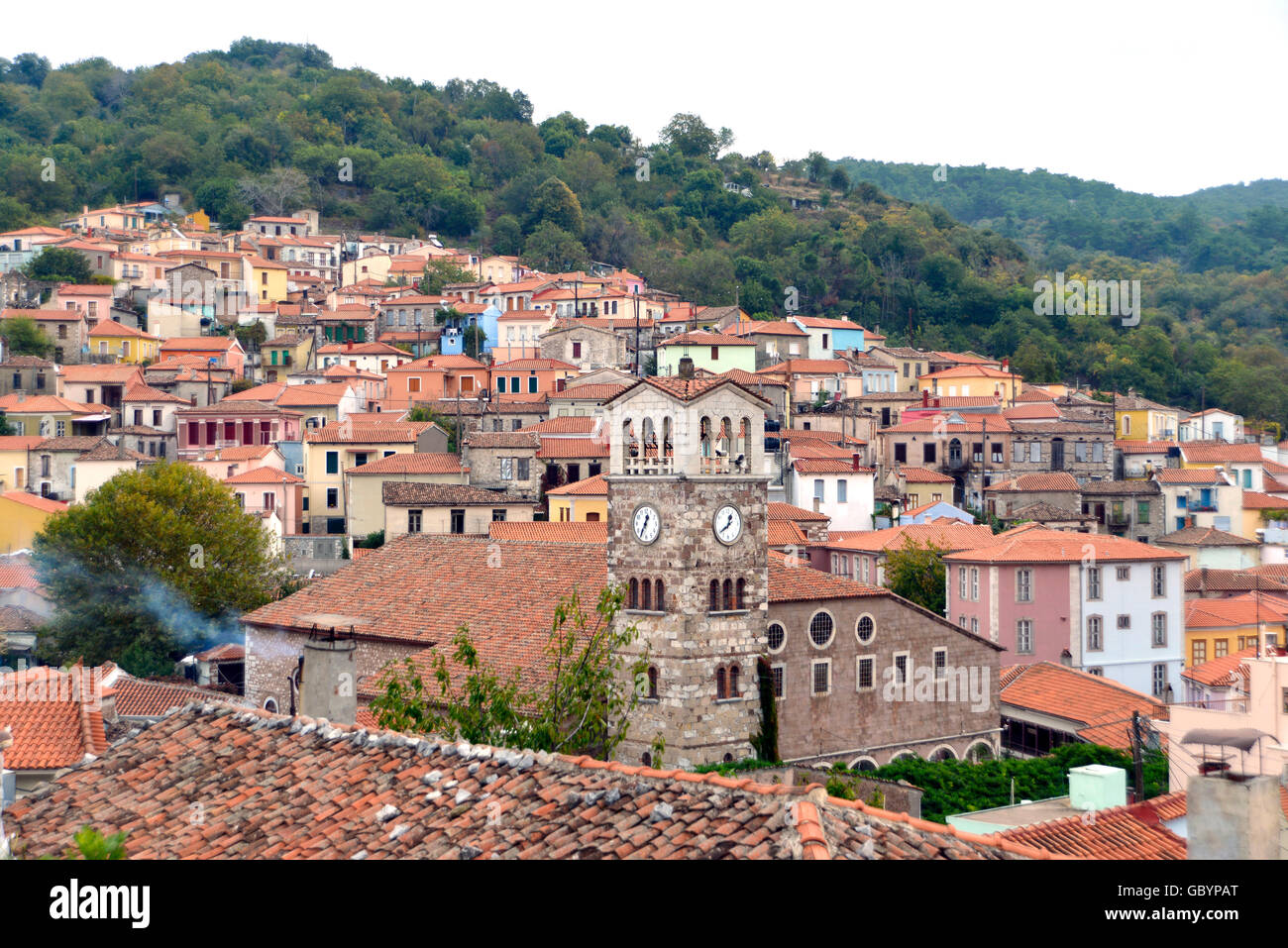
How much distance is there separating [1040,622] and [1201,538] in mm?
16500

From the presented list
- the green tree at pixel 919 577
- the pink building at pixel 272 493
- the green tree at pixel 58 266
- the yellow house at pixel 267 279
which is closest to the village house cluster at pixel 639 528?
the pink building at pixel 272 493

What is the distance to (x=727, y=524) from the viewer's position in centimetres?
2848

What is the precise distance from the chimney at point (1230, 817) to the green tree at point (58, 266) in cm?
8421

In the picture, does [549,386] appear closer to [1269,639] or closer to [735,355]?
[735,355]

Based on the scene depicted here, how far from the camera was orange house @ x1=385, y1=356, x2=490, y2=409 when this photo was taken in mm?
68625

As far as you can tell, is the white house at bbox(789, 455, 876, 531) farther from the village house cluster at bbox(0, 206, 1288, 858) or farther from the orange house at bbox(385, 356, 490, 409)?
the orange house at bbox(385, 356, 490, 409)

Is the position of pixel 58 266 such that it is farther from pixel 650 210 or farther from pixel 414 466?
pixel 650 210

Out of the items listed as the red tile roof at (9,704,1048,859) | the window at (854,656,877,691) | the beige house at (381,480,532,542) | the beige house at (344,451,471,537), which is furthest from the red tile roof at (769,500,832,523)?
the red tile roof at (9,704,1048,859)

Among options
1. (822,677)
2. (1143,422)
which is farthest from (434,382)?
(822,677)

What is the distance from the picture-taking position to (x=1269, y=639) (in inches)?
1746

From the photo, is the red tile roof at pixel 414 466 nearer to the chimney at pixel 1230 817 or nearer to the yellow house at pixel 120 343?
the yellow house at pixel 120 343
